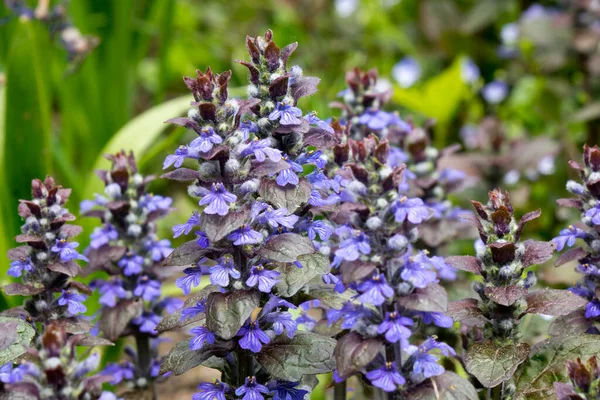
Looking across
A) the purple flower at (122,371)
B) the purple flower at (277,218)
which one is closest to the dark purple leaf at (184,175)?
the purple flower at (277,218)

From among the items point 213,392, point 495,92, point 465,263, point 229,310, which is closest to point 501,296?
point 465,263

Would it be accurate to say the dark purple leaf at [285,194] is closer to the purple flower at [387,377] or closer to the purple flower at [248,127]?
the purple flower at [248,127]

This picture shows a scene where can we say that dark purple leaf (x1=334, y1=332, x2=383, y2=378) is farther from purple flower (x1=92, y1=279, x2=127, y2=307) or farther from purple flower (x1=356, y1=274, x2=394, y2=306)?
purple flower (x1=92, y1=279, x2=127, y2=307)

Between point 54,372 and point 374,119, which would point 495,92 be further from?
point 54,372

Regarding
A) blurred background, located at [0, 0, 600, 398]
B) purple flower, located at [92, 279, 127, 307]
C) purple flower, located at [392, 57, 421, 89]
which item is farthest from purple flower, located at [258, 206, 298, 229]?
purple flower, located at [392, 57, 421, 89]

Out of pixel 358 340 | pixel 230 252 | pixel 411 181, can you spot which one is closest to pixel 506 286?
pixel 358 340

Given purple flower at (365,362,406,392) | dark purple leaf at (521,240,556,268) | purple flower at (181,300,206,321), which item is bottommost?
purple flower at (365,362,406,392)
